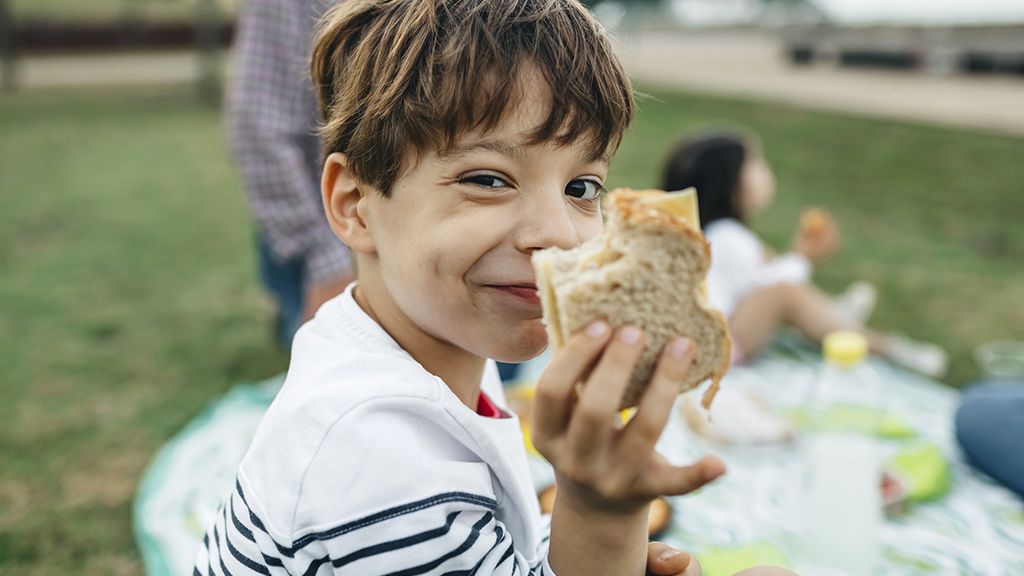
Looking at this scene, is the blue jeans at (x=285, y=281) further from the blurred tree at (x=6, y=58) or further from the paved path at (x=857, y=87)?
the blurred tree at (x=6, y=58)

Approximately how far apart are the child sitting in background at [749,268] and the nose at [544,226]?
332 cm

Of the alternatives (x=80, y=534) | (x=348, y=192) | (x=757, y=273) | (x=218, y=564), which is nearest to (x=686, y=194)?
(x=348, y=192)

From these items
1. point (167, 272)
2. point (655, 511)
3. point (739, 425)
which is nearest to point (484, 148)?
point (655, 511)

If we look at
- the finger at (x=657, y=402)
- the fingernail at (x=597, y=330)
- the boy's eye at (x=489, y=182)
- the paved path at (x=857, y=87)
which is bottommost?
the paved path at (x=857, y=87)

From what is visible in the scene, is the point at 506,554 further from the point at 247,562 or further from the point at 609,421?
the point at 247,562

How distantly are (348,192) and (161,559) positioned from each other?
72.2 inches

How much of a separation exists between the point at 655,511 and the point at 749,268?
7.50 ft

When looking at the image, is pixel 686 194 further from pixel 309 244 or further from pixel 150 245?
pixel 150 245

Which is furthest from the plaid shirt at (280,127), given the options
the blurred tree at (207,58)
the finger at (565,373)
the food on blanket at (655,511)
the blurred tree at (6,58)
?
the blurred tree at (6,58)

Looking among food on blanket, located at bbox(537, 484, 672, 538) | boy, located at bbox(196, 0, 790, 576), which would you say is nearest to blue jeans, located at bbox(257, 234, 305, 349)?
food on blanket, located at bbox(537, 484, 672, 538)

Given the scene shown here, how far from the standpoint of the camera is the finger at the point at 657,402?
3.74ft

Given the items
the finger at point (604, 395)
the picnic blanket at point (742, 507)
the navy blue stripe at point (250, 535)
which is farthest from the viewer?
the picnic blanket at point (742, 507)

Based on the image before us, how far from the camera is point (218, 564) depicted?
4.93 ft

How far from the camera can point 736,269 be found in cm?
475
